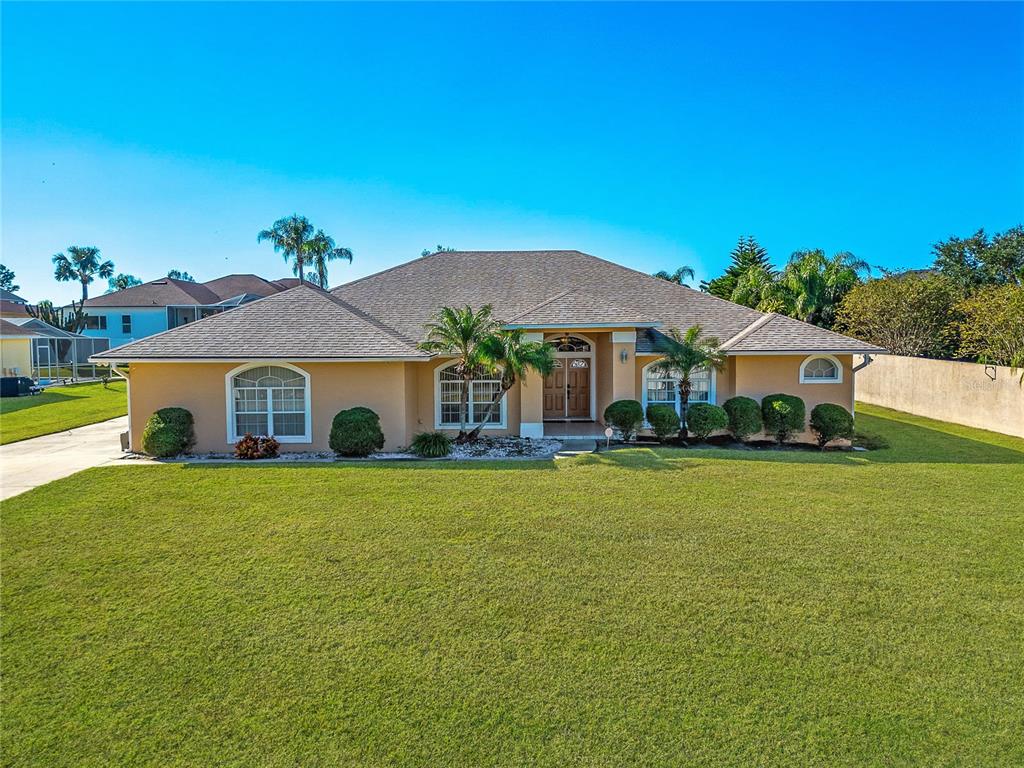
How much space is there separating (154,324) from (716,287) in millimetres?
46217

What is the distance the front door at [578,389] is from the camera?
1873 cm

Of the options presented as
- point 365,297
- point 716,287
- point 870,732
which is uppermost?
point 716,287

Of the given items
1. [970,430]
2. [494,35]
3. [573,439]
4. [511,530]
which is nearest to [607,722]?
[511,530]

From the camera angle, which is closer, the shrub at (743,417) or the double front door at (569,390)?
the shrub at (743,417)

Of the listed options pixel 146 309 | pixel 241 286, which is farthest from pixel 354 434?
pixel 241 286

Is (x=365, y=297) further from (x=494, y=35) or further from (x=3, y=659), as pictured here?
(x=3, y=659)

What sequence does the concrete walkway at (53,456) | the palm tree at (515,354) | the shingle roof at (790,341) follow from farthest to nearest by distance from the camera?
the shingle roof at (790,341) < the palm tree at (515,354) < the concrete walkway at (53,456)

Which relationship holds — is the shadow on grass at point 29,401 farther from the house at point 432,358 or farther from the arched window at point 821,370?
the arched window at point 821,370

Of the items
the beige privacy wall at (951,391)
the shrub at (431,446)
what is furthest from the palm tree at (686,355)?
the beige privacy wall at (951,391)

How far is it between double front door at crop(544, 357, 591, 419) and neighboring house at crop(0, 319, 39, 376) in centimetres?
3524

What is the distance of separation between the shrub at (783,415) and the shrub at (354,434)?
11.1 m

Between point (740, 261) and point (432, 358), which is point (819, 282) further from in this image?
point (432, 358)

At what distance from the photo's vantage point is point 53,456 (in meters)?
14.5

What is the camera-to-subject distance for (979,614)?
6.04 meters
